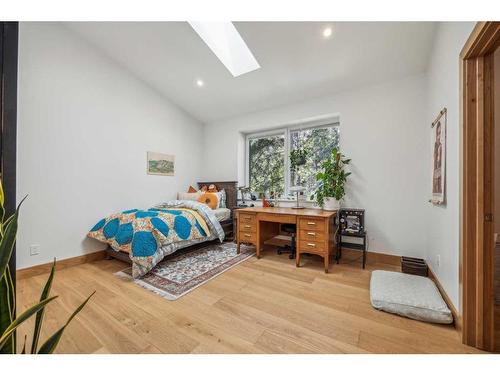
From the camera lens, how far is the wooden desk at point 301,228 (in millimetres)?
2307

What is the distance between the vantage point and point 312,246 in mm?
2367

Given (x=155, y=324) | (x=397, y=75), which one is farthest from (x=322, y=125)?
(x=155, y=324)

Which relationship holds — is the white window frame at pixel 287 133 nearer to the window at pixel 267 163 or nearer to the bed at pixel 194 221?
the window at pixel 267 163

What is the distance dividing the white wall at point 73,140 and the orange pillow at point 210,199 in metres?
0.84

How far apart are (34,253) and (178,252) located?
61.4 inches

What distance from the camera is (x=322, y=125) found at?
132 inches

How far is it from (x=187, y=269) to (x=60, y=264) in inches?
61.3

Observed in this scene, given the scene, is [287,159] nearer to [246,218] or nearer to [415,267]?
[246,218]

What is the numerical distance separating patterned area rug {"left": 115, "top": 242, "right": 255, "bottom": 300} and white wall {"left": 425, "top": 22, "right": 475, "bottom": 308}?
6.74 ft

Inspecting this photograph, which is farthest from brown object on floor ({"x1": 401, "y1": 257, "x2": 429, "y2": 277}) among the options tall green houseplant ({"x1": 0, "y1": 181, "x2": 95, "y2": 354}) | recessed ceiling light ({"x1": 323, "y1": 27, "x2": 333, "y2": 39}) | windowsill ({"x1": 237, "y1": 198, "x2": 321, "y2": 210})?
tall green houseplant ({"x1": 0, "y1": 181, "x2": 95, "y2": 354})

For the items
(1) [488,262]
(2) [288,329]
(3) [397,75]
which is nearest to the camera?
(1) [488,262]

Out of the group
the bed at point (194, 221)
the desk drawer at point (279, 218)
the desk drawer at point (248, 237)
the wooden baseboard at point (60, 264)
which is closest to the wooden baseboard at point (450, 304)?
the desk drawer at point (279, 218)

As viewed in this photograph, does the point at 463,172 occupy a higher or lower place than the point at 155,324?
higher

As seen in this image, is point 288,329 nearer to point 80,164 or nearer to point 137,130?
point 80,164
